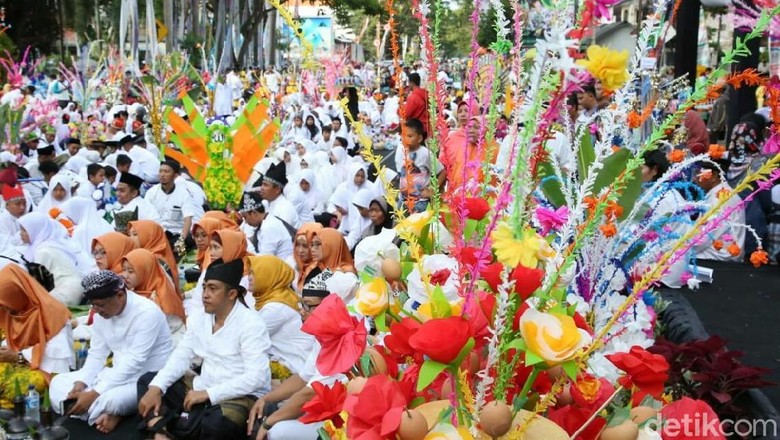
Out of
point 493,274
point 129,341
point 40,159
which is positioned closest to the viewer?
point 493,274

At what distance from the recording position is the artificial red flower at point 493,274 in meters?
1.77

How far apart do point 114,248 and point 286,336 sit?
1.77 meters

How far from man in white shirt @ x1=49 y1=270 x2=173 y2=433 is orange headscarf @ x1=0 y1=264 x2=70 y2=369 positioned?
0.29 metres

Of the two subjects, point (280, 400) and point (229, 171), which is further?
point (229, 171)

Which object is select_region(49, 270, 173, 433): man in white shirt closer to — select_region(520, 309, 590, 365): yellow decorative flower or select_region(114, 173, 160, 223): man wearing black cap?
select_region(114, 173, 160, 223): man wearing black cap

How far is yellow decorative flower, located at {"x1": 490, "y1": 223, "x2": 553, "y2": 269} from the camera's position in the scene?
4.90 ft

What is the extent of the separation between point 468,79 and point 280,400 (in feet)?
8.86

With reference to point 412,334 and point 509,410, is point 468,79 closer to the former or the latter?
point 412,334

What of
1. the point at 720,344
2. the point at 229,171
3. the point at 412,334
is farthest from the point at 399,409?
the point at 229,171

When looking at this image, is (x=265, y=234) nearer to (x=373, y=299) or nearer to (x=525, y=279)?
(x=373, y=299)

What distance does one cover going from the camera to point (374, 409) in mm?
1743

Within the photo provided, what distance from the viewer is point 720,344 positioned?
365cm

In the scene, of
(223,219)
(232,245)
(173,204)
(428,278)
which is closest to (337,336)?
(428,278)

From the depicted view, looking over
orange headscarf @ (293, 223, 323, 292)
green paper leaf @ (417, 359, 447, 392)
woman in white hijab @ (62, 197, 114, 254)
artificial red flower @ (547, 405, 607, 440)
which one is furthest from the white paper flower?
woman in white hijab @ (62, 197, 114, 254)
